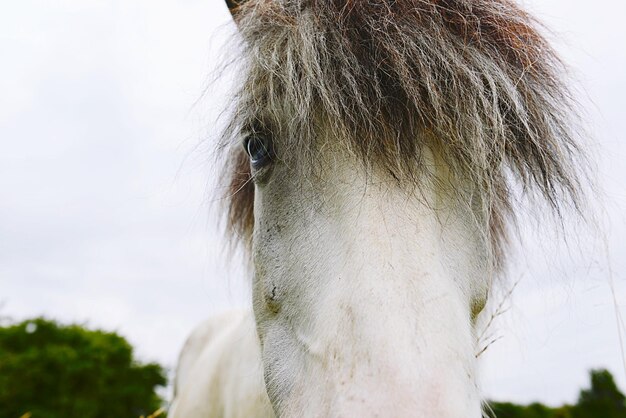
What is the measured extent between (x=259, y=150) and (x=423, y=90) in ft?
2.06

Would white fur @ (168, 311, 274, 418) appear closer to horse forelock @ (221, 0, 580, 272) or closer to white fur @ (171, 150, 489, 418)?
white fur @ (171, 150, 489, 418)

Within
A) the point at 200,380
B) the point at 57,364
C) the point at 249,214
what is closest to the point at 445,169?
the point at 249,214

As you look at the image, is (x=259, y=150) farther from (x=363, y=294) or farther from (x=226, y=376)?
(x=226, y=376)

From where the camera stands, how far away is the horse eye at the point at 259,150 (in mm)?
1903

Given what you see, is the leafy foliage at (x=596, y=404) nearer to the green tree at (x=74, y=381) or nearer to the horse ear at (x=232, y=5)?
the green tree at (x=74, y=381)

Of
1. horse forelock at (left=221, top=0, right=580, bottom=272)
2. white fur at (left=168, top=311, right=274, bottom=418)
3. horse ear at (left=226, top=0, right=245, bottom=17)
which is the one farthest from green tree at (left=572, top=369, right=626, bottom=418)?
horse ear at (left=226, top=0, right=245, bottom=17)

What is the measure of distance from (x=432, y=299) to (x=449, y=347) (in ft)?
0.39

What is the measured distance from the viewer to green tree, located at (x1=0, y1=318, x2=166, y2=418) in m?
10.8

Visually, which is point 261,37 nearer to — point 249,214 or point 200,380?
point 249,214

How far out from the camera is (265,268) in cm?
189

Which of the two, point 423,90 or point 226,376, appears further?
point 226,376

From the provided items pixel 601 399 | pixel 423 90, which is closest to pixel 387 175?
pixel 423 90

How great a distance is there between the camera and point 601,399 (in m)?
17.4

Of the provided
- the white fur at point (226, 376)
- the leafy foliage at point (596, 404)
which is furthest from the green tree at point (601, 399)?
the white fur at point (226, 376)
